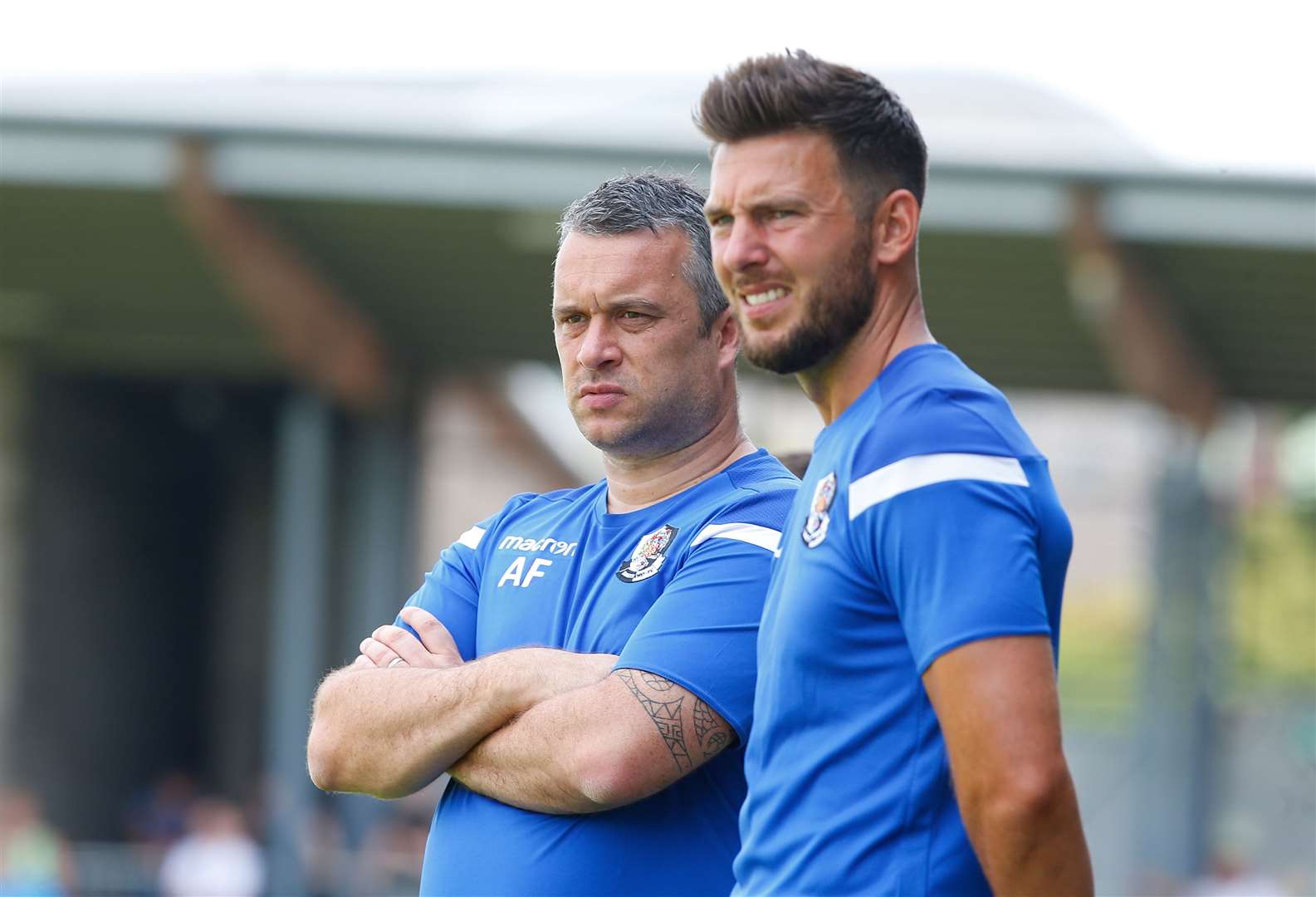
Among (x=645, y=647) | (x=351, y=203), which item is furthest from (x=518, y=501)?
(x=351, y=203)

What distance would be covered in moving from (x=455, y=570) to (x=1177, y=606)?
13.3 meters

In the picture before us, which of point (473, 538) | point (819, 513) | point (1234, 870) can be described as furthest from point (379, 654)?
point (1234, 870)

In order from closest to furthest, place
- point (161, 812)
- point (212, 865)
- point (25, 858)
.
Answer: point (25, 858) < point (212, 865) < point (161, 812)

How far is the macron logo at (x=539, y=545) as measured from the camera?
3082 millimetres

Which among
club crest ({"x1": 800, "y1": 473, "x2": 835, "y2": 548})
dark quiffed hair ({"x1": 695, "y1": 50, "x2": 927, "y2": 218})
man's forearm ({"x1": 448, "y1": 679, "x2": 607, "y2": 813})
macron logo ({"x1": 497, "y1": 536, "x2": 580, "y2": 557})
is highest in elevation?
dark quiffed hair ({"x1": 695, "y1": 50, "x2": 927, "y2": 218})

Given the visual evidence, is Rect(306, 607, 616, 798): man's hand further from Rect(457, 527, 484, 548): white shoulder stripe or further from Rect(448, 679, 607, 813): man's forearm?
Rect(457, 527, 484, 548): white shoulder stripe

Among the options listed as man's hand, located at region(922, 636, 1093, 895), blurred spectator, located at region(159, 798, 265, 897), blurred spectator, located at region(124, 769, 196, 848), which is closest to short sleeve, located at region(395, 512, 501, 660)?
man's hand, located at region(922, 636, 1093, 895)

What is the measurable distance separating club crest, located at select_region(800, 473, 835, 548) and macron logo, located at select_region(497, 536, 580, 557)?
0.81 m

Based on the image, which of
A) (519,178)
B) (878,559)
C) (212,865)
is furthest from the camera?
(212,865)

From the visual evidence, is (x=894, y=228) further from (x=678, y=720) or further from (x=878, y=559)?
(x=678, y=720)

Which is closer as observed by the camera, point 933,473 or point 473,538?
point 933,473

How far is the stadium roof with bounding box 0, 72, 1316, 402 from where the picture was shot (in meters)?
11.3

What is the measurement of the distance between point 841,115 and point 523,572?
1120 millimetres

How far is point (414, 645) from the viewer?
310cm
